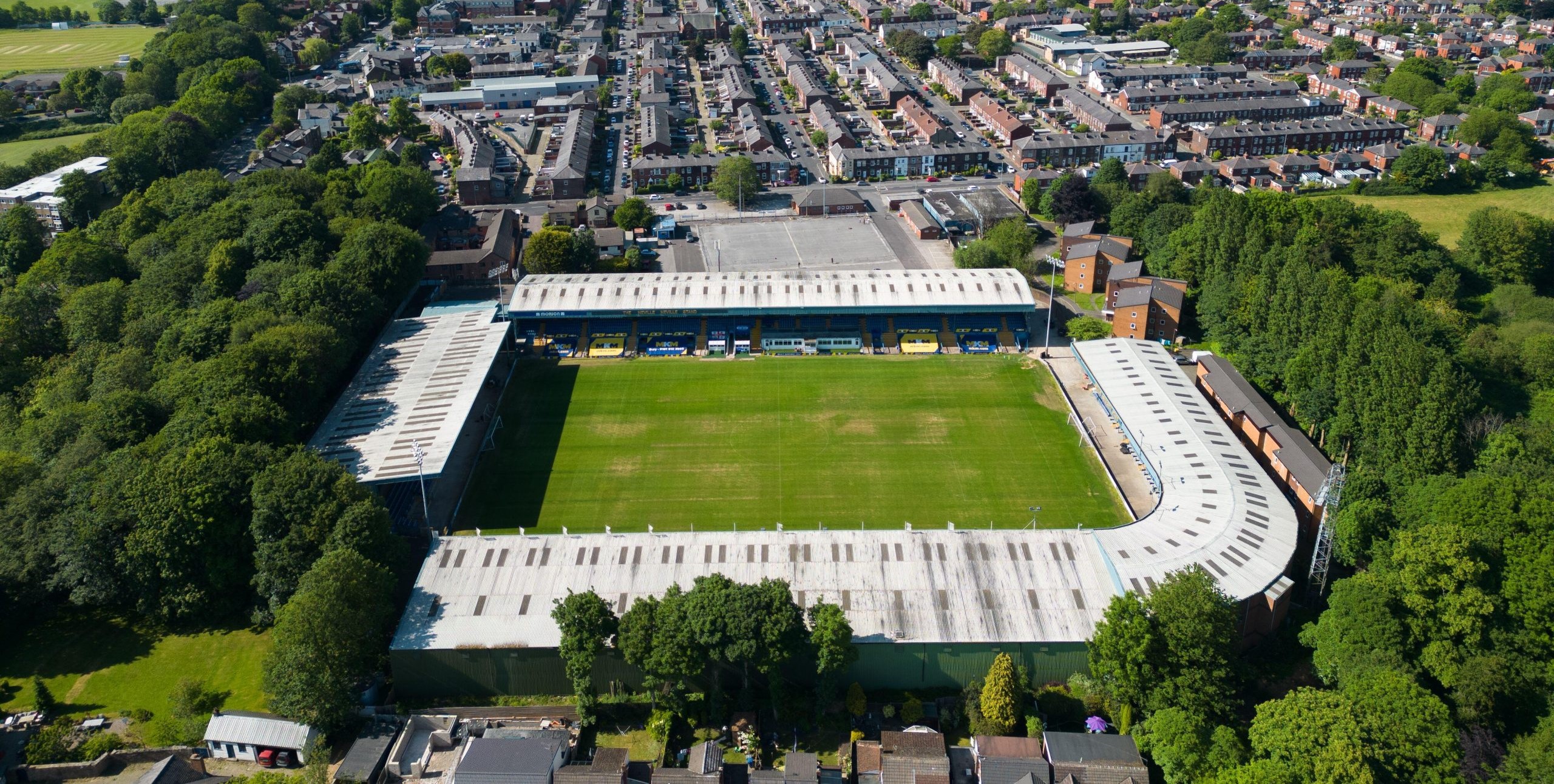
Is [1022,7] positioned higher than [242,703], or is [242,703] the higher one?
[1022,7]

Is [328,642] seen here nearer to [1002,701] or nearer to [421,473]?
[421,473]

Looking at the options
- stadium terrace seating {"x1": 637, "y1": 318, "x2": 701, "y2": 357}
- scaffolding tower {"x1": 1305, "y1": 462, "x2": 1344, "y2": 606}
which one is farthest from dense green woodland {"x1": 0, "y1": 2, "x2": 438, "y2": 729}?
scaffolding tower {"x1": 1305, "y1": 462, "x2": 1344, "y2": 606}

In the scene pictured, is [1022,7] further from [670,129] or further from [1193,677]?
[1193,677]

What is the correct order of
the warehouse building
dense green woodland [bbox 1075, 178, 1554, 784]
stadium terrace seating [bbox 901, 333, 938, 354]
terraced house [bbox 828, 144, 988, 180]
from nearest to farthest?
dense green woodland [bbox 1075, 178, 1554, 784] < the warehouse building < stadium terrace seating [bbox 901, 333, 938, 354] < terraced house [bbox 828, 144, 988, 180]

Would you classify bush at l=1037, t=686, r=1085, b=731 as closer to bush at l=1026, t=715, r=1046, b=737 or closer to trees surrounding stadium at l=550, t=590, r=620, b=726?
bush at l=1026, t=715, r=1046, b=737

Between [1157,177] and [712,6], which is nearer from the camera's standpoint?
[1157,177]

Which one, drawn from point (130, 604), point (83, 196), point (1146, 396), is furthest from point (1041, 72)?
point (130, 604)

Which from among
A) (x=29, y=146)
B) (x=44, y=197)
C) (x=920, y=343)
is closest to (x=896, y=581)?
(x=920, y=343)
